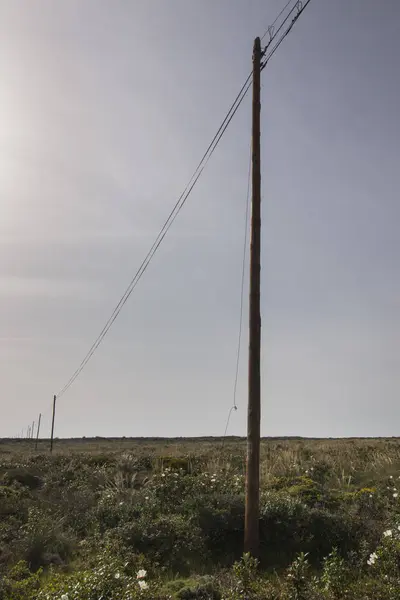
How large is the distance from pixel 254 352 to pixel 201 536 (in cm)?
445

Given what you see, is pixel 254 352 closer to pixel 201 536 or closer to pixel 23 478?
pixel 201 536

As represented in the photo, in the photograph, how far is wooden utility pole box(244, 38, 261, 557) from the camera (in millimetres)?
9281

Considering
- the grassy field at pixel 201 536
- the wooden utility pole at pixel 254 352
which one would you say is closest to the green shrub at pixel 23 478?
the grassy field at pixel 201 536

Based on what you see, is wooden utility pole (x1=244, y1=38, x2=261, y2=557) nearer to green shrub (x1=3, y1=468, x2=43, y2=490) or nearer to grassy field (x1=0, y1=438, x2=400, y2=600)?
grassy field (x1=0, y1=438, x2=400, y2=600)

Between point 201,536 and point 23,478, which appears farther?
point 23,478

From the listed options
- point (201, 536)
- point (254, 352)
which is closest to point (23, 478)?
point (201, 536)

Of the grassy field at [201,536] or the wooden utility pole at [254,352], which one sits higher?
the wooden utility pole at [254,352]

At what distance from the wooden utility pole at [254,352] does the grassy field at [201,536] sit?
0.85 meters

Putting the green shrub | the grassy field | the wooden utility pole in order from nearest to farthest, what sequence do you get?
the grassy field
the wooden utility pole
the green shrub

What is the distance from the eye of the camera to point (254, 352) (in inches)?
392

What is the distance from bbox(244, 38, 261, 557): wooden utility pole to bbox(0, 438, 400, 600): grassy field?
852 mm

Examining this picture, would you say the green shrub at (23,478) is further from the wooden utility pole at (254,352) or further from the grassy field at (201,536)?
the wooden utility pole at (254,352)

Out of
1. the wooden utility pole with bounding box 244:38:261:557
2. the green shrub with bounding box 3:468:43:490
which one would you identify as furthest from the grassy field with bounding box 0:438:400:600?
the wooden utility pole with bounding box 244:38:261:557

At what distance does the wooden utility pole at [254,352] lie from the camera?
9281 millimetres
